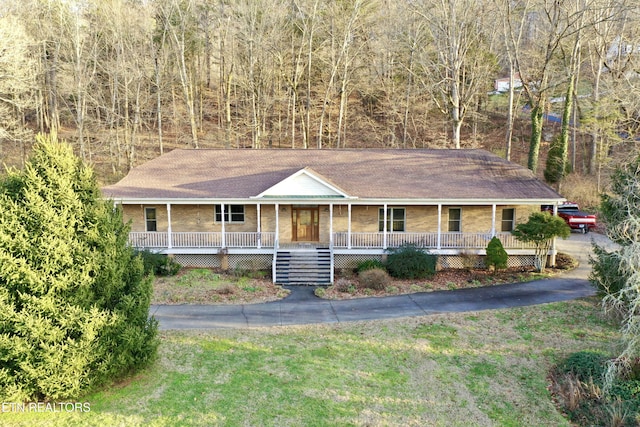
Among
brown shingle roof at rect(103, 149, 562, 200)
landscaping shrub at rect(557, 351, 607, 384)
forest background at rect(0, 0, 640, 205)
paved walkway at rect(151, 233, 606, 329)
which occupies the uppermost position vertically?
forest background at rect(0, 0, 640, 205)

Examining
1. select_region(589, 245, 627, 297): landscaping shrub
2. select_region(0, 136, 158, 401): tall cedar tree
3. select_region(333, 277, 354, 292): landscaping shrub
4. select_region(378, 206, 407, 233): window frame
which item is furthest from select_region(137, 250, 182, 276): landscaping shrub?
select_region(589, 245, 627, 297): landscaping shrub

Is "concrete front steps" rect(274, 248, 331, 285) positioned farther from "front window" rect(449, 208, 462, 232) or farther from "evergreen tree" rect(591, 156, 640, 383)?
"evergreen tree" rect(591, 156, 640, 383)

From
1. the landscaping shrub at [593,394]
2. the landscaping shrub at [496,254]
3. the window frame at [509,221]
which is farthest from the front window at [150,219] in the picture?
the landscaping shrub at [593,394]

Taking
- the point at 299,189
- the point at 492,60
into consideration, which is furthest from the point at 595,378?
the point at 492,60

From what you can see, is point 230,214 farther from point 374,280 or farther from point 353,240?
point 374,280

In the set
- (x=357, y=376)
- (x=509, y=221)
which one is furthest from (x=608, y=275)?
(x=357, y=376)

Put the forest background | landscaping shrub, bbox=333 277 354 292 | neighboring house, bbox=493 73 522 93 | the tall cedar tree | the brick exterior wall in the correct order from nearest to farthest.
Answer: the tall cedar tree < landscaping shrub, bbox=333 277 354 292 < the brick exterior wall < the forest background < neighboring house, bbox=493 73 522 93

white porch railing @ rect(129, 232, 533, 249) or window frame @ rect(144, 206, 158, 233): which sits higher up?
window frame @ rect(144, 206, 158, 233)

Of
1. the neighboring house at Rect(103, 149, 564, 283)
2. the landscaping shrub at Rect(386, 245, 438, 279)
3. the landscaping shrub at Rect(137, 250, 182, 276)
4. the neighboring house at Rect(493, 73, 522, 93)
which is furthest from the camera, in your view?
the neighboring house at Rect(493, 73, 522, 93)
